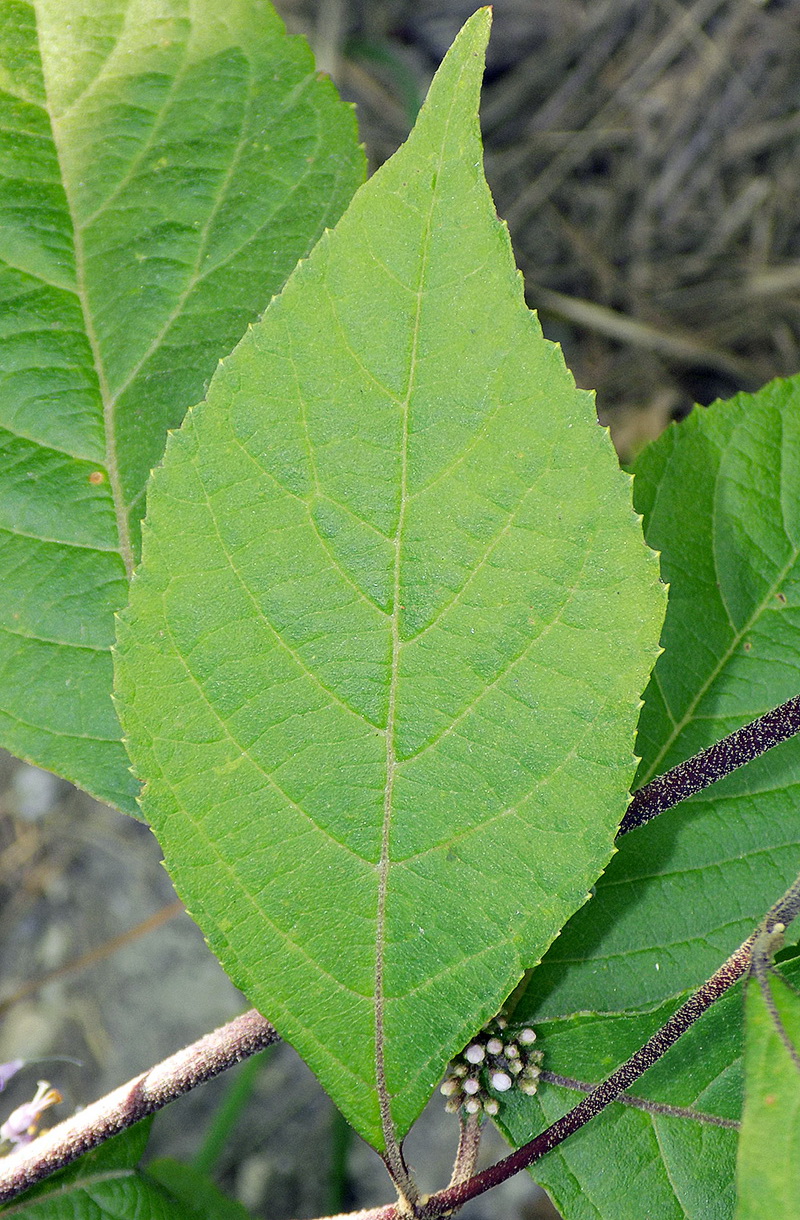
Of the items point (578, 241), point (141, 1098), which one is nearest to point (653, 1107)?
point (141, 1098)

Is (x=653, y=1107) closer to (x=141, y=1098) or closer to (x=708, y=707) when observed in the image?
(x=708, y=707)

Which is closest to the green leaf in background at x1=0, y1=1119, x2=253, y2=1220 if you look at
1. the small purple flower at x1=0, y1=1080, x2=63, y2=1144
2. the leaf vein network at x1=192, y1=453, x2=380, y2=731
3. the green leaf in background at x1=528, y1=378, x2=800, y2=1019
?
the small purple flower at x1=0, y1=1080, x2=63, y2=1144

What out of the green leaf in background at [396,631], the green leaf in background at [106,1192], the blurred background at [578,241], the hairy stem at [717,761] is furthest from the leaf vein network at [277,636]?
the blurred background at [578,241]

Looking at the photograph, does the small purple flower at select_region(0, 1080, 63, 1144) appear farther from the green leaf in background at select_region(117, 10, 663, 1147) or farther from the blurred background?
the blurred background

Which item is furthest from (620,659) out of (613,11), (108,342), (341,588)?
(613,11)

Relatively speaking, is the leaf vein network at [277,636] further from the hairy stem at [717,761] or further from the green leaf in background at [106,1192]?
the green leaf in background at [106,1192]
